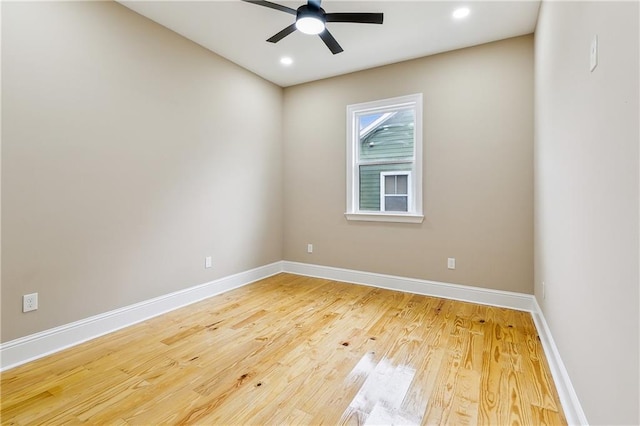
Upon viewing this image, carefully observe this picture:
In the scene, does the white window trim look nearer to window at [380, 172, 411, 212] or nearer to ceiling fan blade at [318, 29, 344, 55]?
window at [380, 172, 411, 212]

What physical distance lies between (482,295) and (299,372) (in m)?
2.31

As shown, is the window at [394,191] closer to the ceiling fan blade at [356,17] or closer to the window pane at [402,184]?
the window pane at [402,184]

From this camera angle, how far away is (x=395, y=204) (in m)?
3.88

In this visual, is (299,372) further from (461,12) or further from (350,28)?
(461,12)

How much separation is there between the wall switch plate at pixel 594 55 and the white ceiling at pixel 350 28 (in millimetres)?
1720

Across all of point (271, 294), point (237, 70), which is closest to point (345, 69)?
point (237, 70)

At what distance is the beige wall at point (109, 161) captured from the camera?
2111 mm

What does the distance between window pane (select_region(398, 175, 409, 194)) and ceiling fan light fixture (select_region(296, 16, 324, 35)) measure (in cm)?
199

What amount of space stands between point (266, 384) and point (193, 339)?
94 cm

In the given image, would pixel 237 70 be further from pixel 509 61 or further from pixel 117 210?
pixel 509 61

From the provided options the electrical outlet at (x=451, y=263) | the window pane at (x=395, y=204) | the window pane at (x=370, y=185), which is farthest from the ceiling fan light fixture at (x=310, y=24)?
the electrical outlet at (x=451, y=263)

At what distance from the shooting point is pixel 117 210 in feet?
8.70

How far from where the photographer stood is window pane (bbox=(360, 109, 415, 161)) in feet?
12.3

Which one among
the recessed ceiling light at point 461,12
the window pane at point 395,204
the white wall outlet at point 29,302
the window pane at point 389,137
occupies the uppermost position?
the recessed ceiling light at point 461,12
